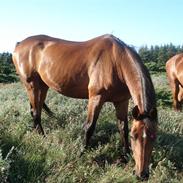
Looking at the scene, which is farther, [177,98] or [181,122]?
[177,98]

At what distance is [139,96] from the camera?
19.0 ft

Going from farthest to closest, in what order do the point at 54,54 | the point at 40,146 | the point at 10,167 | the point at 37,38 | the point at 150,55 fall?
the point at 150,55 < the point at 37,38 < the point at 54,54 < the point at 40,146 < the point at 10,167

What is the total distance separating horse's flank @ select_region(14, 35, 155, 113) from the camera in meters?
6.13

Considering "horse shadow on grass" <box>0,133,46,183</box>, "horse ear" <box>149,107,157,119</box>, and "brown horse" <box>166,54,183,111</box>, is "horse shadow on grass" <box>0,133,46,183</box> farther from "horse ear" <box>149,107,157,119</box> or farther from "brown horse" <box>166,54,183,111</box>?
"brown horse" <box>166,54,183,111</box>

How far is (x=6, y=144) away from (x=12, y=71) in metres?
44.2

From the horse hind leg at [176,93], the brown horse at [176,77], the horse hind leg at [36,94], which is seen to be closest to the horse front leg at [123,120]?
the horse hind leg at [36,94]

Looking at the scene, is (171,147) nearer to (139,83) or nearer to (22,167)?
(139,83)

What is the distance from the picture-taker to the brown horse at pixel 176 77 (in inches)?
540

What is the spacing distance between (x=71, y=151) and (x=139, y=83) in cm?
149

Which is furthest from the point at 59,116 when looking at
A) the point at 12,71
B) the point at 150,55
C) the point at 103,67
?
the point at 150,55

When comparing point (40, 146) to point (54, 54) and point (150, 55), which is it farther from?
point (150, 55)

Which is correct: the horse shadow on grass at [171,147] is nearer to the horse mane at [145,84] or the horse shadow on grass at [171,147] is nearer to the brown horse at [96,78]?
the brown horse at [96,78]

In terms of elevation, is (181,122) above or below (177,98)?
above

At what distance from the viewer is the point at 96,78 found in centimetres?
682
